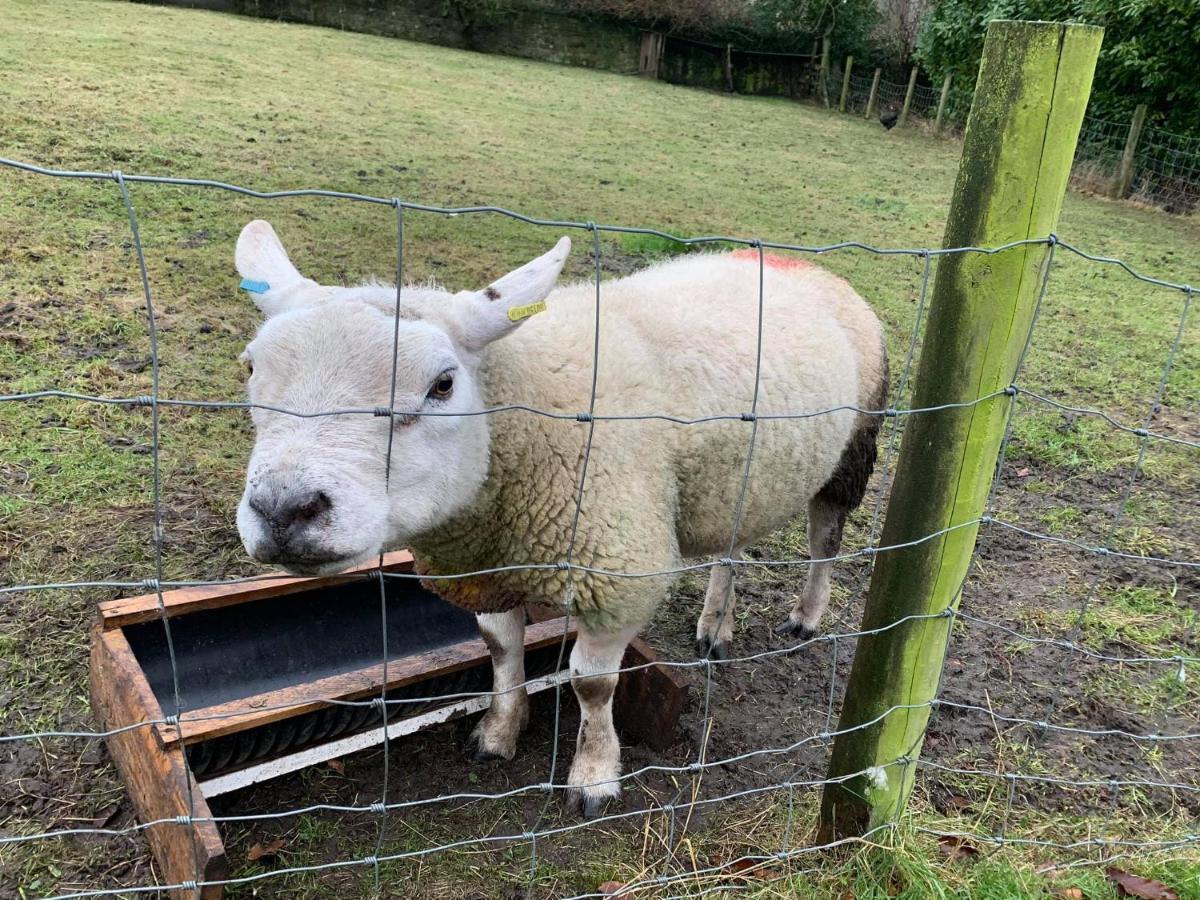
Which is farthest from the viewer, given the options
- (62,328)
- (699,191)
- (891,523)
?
(699,191)

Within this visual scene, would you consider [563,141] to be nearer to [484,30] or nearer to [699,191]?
[699,191]

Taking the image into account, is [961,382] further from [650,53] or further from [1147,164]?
[650,53]

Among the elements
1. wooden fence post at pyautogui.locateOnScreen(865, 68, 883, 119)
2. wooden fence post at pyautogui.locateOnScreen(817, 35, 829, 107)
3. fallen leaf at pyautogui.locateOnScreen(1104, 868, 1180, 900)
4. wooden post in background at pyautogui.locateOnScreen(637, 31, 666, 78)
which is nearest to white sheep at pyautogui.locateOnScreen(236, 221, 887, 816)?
fallen leaf at pyautogui.locateOnScreen(1104, 868, 1180, 900)

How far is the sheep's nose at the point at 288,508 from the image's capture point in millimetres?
1844

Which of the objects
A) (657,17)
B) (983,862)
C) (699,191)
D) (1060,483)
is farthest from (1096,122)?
(983,862)

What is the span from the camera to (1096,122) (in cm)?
1523

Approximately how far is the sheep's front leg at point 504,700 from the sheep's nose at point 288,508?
4.00ft

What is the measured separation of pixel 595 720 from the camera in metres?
3.00

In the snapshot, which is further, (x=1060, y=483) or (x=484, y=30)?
(x=484, y=30)

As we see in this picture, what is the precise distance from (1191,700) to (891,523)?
225cm

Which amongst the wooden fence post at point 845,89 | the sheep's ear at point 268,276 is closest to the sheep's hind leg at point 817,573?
the sheep's ear at point 268,276

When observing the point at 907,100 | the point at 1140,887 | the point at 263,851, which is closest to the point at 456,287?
the point at 263,851

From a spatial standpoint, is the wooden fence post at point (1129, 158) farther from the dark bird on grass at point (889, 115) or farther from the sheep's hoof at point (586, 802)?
the sheep's hoof at point (586, 802)

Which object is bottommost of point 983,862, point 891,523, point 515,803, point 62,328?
point 515,803
